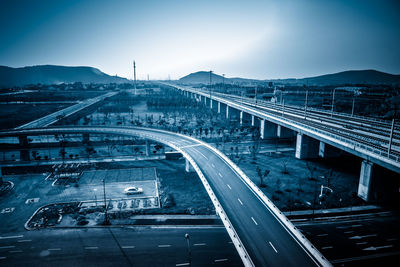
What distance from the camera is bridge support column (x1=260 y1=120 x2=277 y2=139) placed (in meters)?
71.0

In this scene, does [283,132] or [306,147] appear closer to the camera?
[306,147]

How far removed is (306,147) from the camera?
176 ft

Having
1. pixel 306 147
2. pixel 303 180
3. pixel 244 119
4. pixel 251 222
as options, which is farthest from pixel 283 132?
pixel 251 222

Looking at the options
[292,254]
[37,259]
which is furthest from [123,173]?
[292,254]

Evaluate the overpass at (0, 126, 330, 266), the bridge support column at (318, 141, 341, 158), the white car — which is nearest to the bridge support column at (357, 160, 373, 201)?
the bridge support column at (318, 141, 341, 158)

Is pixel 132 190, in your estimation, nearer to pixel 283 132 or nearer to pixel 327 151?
pixel 327 151

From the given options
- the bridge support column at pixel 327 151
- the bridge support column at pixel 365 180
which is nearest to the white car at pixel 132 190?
the bridge support column at pixel 365 180

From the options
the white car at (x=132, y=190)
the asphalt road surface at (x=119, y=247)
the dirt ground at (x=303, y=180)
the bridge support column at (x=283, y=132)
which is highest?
the bridge support column at (x=283, y=132)

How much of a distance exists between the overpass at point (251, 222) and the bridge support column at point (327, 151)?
2818 cm

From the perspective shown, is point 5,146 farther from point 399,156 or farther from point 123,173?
point 399,156

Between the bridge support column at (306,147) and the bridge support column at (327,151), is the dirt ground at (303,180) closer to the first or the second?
the bridge support column at (327,151)

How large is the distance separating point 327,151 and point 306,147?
6090mm

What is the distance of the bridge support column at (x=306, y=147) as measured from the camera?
53094mm

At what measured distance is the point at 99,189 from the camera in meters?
41.8
